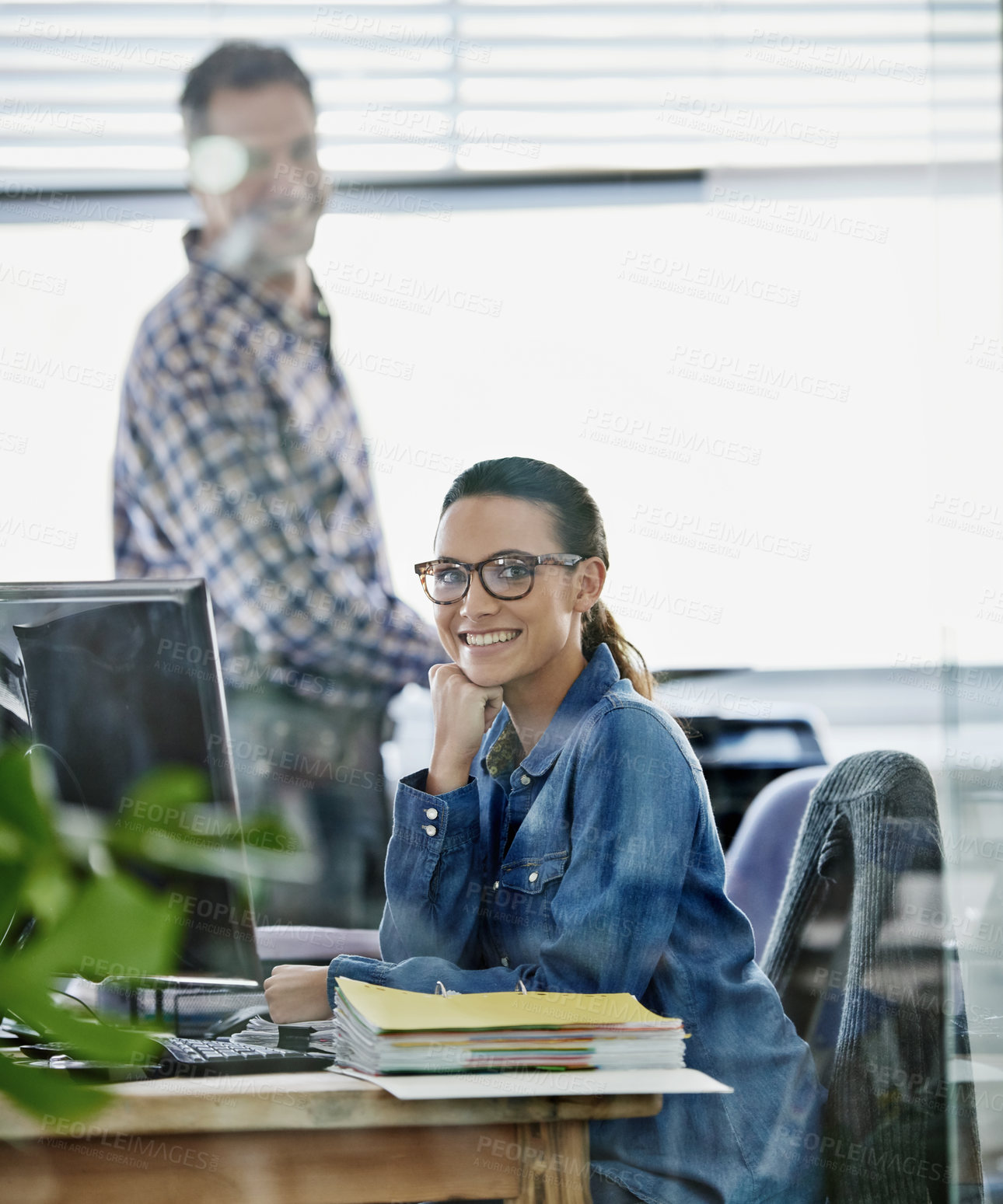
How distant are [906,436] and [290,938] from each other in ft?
4.20

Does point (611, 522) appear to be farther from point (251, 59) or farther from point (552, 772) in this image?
point (251, 59)

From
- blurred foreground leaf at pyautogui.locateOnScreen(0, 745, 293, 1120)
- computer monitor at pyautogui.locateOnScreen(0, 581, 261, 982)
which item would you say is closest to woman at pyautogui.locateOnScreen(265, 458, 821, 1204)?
computer monitor at pyautogui.locateOnScreen(0, 581, 261, 982)

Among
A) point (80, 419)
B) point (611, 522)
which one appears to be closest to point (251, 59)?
point (80, 419)

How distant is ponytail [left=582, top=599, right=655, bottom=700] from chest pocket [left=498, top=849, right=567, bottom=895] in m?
0.26

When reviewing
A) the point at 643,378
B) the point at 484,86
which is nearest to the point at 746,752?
the point at 643,378

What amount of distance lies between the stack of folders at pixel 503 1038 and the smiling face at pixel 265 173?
5.49 ft

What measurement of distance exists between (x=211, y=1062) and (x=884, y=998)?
25.3 inches

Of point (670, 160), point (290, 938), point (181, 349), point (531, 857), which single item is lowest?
point (290, 938)

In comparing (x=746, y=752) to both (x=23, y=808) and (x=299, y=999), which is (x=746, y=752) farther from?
(x=23, y=808)

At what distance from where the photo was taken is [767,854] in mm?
1604

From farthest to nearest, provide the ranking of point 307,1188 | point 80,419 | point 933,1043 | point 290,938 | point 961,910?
point 80,419 < point 290,938 < point 961,910 < point 933,1043 < point 307,1188

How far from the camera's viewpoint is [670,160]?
2.20 meters

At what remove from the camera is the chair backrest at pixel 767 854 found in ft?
5.19

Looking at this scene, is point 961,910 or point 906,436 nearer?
point 961,910
